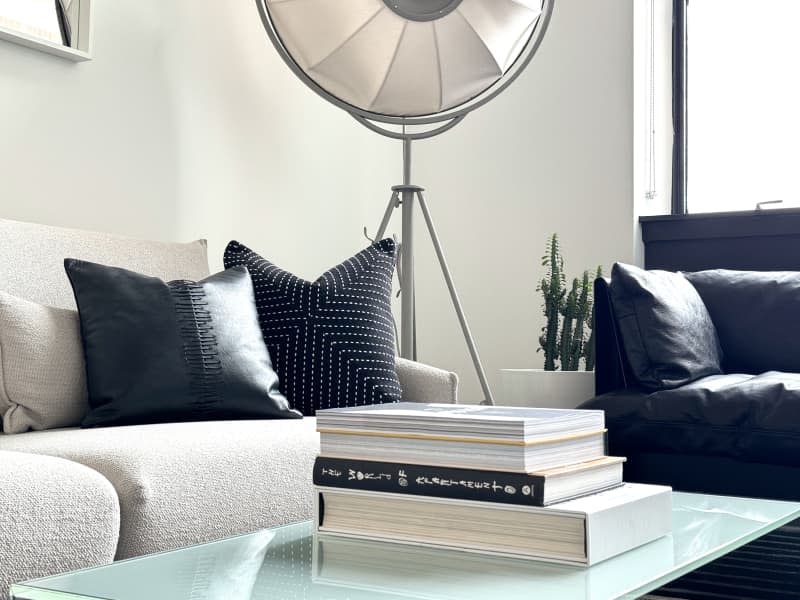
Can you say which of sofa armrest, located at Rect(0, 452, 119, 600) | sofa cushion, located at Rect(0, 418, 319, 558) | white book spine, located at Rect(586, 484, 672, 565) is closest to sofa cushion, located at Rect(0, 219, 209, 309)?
sofa cushion, located at Rect(0, 418, 319, 558)

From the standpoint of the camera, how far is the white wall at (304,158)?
8.25 feet

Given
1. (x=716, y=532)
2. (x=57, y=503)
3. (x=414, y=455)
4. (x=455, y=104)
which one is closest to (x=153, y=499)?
(x=57, y=503)

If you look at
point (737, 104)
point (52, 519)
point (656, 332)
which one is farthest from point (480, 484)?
point (737, 104)

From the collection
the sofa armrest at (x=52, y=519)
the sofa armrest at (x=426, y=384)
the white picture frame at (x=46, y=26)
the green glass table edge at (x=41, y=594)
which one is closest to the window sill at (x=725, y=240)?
the sofa armrest at (x=426, y=384)

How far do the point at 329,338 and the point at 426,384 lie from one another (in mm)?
279

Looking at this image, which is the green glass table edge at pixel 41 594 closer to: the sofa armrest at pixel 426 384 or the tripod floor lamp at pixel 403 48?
Answer: the sofa armrest at pixel 426 384

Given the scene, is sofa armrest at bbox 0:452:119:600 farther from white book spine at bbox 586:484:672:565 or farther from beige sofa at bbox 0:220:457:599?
white book spine at bbox 586:484:672:565

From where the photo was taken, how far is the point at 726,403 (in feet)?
7.32

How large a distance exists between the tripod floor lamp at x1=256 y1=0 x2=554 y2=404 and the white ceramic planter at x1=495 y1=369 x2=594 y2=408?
0.13 meters

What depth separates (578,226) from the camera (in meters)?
3.54

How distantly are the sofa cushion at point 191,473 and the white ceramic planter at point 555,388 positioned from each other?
123 centimetres

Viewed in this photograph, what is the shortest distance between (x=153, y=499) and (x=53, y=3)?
1.61m

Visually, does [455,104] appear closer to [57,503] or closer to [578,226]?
[578,226]

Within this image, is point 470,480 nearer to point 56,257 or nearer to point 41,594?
point 41,594
